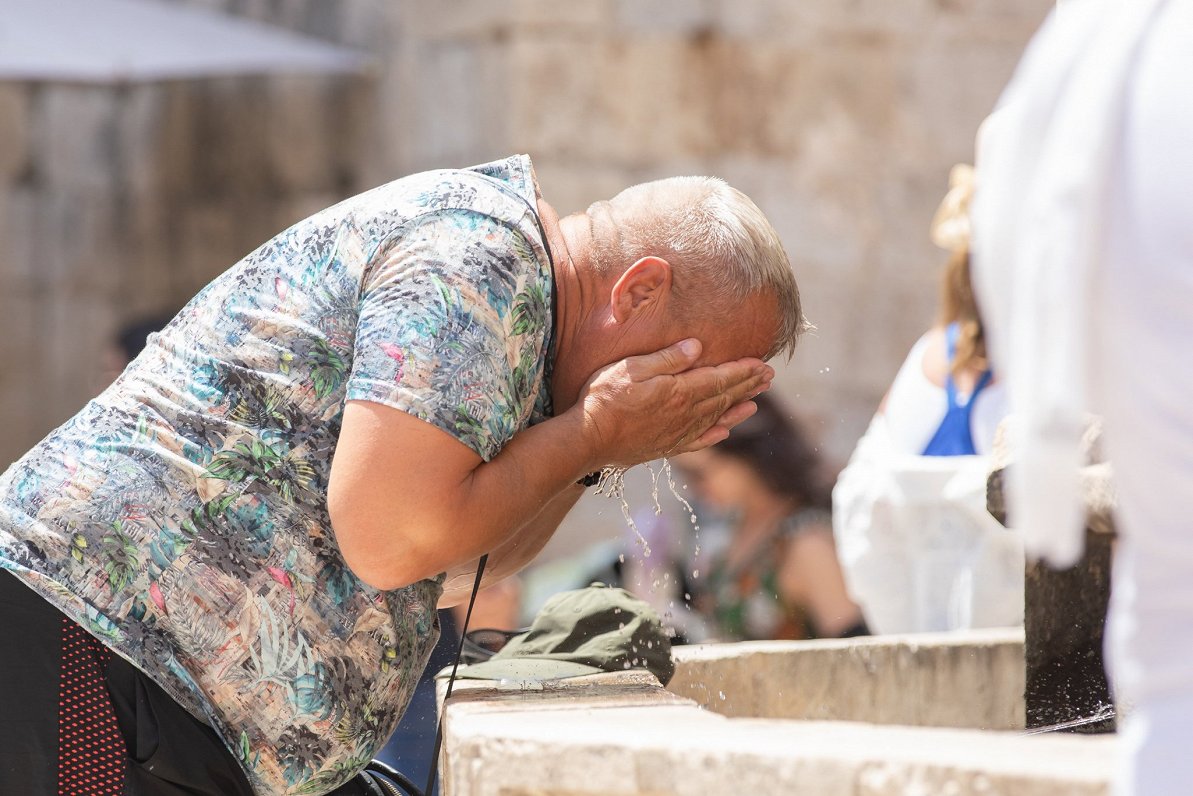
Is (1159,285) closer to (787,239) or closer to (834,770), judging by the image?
(834,770)

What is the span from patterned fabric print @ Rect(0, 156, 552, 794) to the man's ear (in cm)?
13

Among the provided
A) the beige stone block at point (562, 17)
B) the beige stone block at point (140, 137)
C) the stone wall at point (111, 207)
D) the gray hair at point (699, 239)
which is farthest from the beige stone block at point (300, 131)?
the gray hair at point (699, 239)

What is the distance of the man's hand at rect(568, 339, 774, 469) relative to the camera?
201cm

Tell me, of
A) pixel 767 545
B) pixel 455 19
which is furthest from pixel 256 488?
pixel 455 19

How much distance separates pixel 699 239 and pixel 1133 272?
3.32 ft

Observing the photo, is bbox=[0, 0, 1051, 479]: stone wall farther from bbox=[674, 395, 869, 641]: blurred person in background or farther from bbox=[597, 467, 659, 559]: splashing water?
bbox=[597, 467, 659, 559]: splashing water

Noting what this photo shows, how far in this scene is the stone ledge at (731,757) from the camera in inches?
53.4

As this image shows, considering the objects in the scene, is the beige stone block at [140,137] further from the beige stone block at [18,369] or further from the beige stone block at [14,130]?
the beige stone block at [18,369]

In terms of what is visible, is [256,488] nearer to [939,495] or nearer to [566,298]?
[566,298]

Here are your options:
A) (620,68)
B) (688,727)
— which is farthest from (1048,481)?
(620,68)

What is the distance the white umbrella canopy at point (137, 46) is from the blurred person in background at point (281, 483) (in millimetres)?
4336

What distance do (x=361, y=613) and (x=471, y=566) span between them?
315mm

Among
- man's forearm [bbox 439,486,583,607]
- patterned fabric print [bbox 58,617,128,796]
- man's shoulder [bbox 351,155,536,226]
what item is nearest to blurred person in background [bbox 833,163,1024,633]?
man's forearm [bbox 439,486,583,607]

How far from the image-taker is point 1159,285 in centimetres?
110
